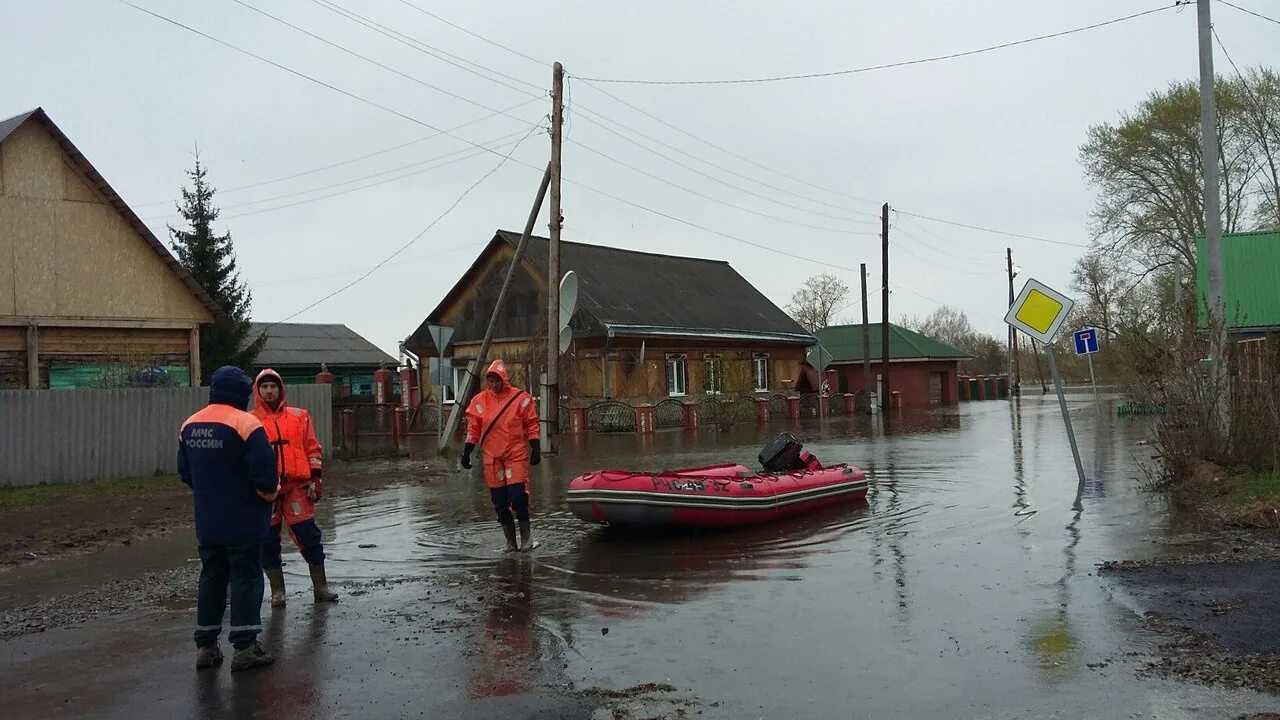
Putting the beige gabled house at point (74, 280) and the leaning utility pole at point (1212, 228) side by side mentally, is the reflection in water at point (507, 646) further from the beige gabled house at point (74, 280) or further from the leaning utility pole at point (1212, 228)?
the beige gabled house at point (74, 280)

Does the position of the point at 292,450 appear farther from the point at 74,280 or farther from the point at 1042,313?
the point at 74,280

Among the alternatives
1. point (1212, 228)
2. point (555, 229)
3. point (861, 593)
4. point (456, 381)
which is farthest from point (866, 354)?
point (861, 593)

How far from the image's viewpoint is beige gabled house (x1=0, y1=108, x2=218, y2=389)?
20.7 m

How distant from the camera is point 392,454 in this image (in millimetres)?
21734

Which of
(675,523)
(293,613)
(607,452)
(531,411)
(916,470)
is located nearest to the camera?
(293,613)

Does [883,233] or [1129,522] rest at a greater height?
[883,233]


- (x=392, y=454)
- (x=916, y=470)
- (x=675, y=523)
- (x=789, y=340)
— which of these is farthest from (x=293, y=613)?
(x=789, y=340)

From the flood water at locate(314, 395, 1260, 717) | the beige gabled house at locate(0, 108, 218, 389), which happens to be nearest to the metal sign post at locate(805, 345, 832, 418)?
the beige gabled house at locate(0, 108, 218, 389)

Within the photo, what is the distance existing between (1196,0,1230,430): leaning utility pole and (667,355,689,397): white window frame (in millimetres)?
25851

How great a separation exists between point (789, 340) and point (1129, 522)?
33653 mm

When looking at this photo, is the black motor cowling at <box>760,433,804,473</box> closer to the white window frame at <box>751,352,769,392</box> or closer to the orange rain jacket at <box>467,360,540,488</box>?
the orange rain jacket at <box>467,360,540,488</box>

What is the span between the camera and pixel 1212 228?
12375mm

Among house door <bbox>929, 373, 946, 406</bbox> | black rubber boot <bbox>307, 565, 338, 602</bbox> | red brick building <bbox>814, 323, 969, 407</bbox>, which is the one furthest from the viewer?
house door <bbox>929, 373, 946, 406</bbox>

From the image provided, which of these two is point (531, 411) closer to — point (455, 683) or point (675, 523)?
point (675, 523)
